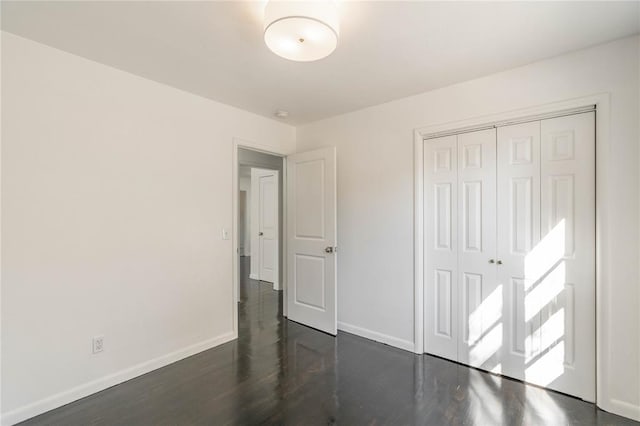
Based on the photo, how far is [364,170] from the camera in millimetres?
3305

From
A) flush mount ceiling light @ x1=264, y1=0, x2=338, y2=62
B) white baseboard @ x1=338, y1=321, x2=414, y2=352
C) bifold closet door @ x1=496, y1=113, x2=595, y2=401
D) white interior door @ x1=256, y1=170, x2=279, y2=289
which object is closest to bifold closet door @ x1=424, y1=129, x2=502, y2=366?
bifold closet door @ x1=496, y1=113, x2=595, y2=401

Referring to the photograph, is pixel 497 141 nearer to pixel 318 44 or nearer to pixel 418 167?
pixel 418 167

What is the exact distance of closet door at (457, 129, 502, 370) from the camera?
2541 mm

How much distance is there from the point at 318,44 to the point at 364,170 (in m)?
1.82

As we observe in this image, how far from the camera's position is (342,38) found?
1966mm

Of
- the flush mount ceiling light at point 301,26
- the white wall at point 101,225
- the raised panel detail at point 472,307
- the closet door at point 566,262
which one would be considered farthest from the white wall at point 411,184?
the flush mount ceiling light at point 301,26

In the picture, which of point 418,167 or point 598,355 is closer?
point 598,355

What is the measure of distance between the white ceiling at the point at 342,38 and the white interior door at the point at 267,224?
10.2ft

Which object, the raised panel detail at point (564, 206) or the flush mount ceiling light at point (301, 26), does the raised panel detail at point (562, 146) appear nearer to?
the raised panel detail at point (564, 206)

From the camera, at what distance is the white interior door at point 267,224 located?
5625 mm

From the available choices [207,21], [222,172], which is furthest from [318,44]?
[222,172]

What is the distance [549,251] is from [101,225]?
3.44 meters

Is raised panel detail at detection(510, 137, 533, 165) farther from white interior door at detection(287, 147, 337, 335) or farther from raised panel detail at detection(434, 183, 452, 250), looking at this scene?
white interior door at detection(287, 147, 337, 335)

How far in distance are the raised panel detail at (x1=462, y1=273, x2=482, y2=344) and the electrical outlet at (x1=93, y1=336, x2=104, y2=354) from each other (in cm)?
298
